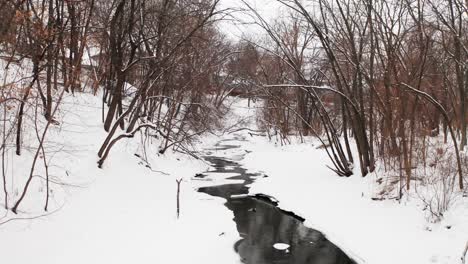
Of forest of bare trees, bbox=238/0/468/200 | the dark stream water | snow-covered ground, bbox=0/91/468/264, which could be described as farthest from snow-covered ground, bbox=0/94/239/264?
forest of bare trees, bbox=238/0/468/200

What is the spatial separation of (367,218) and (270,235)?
232 centimetres

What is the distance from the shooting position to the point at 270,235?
992 cm

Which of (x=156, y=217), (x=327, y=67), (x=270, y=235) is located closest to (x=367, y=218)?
(x=270, y=235)

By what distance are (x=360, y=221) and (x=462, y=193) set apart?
2.23 metres

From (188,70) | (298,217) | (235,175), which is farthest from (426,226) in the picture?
(188,70)

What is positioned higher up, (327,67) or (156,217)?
(327,67)

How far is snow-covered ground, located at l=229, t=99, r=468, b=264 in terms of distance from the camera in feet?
24.4

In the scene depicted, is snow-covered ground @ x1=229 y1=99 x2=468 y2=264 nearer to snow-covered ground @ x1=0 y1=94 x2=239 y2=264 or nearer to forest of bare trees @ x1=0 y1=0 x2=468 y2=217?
forest of bare trees @ x1=0 y1=0 x2=468 y2=217

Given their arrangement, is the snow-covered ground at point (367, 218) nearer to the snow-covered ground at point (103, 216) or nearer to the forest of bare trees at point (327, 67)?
the forest of bare trees at point (327, 67)

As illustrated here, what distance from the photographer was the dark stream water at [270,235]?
8.35m

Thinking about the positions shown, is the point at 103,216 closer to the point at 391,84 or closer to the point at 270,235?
the point at 270,235

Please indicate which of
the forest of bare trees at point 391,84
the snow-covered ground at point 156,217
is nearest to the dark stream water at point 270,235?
the snow-covered ground at point 156,217

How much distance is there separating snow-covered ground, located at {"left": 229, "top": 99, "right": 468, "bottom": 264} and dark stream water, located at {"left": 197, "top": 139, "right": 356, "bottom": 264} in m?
0.29

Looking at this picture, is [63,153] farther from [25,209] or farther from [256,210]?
[256,210]
